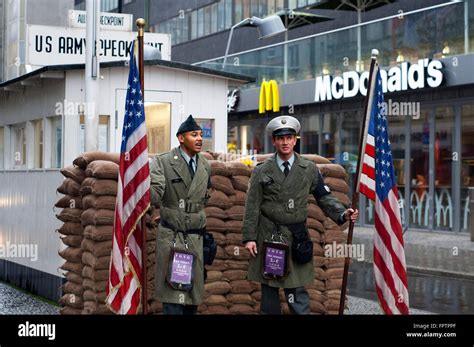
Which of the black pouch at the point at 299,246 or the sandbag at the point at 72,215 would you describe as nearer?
the black pouch at the point at 299,246

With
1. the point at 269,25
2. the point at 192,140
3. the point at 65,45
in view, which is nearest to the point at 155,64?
the point at 65,45

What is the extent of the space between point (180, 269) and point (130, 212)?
604 millimetres

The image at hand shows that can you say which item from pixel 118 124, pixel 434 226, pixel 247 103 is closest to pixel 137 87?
pixel 118 124

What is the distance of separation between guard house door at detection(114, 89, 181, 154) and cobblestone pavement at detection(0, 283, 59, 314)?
2.35m

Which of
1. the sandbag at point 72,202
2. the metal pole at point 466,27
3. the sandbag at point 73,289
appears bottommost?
the sandbag at point 73,289

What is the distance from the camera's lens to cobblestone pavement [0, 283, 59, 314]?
11434 mm

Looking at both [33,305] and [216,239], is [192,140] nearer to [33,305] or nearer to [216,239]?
[216,239]

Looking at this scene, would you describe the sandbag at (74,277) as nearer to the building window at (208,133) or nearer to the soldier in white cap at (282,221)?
the soldier in white cap at (282,221)

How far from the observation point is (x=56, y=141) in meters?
13.2

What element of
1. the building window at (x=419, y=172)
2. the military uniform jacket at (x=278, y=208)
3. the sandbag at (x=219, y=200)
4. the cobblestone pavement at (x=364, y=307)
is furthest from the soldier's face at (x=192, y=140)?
the building window at (x=419, y=172)

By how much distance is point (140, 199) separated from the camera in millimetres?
7785

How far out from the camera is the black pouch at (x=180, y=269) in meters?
7.81

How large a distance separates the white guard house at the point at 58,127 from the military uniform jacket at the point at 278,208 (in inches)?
176
